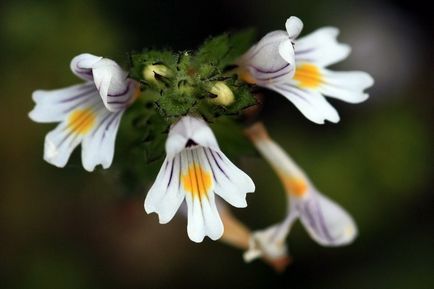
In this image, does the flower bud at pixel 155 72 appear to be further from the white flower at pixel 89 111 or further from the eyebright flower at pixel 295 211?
the eyebright flower at pixel 295 211

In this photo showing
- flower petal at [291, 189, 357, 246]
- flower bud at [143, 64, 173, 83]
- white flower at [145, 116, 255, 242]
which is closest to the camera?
white flower at [145, 116, 255, 242]

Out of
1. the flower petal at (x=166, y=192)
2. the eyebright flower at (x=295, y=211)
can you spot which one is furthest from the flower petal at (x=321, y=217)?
the flower petal at (x=166, y=192)

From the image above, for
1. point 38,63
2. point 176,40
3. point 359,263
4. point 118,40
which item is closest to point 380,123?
point 359,263

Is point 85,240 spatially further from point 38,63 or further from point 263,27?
point 263,27

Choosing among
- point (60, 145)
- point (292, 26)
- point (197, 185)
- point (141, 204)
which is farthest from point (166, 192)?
point (141, 204)

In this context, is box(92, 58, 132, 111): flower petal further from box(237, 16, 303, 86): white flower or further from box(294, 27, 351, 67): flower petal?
box(294, 27, 351, 67): flower petal

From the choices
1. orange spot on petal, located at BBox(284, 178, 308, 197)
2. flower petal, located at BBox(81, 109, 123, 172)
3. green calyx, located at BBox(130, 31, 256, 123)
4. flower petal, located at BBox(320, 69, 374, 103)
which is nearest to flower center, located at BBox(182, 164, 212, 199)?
green calyx, located at BBox(130, 31, 256, 123)
